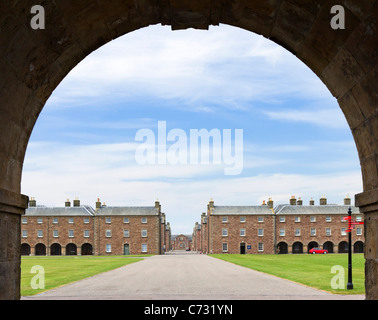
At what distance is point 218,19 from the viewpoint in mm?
7656

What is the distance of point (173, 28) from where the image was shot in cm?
795

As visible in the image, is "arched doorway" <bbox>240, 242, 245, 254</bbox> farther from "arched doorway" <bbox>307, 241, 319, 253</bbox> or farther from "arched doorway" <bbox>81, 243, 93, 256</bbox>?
"arched doorway" <bbox>81, 243, 93, 256</bbox>

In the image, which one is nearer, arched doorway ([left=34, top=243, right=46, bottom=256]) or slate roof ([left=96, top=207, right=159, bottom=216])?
slate roof ([left=96, top=207, right=159, bottom=216])

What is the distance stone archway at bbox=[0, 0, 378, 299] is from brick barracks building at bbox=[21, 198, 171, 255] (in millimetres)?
85886

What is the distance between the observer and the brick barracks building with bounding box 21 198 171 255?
91.8 meters

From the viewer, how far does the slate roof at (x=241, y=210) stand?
96188 millimetres

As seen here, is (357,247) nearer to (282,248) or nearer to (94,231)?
(282,248)
